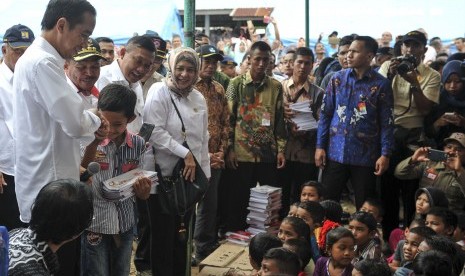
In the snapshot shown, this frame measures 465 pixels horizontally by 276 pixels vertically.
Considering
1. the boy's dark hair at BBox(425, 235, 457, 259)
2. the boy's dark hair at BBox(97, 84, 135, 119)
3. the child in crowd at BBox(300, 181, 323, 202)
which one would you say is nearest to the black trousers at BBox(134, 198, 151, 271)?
the child in crowd at BBox(300, 181, 323, 202)

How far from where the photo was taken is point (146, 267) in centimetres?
463

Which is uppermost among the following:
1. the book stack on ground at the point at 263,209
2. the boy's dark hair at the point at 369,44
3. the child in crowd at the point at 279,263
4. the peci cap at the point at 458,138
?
the boy's dark hair at the point at 369,44

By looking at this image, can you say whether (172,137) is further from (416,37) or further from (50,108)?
(416,37)

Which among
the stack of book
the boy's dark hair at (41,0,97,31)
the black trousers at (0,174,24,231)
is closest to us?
the boy's dark hair at (41,0,97,31)

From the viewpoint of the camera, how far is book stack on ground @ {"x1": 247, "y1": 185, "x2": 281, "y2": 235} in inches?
209

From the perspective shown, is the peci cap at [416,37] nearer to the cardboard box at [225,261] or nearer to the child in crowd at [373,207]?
the child in crowd at [373,207]

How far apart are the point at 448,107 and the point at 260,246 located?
2.46 m

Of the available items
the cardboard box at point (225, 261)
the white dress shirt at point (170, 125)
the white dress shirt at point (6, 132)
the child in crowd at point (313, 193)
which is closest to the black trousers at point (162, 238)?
the white dress shirt at point (170, 125)

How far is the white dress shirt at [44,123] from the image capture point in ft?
8.95

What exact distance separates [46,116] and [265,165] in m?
2.97

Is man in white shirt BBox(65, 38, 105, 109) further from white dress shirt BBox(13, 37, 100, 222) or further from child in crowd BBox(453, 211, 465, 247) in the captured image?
child in crowd BBox(453, 211, 465, 247)

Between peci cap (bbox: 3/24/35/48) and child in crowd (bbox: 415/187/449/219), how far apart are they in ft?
10.0

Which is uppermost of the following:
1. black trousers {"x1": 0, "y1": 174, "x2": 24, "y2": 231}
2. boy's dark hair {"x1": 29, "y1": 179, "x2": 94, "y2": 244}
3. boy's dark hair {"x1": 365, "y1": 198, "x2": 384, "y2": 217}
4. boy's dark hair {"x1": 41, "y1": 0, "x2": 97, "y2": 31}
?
boy's dark hair {"x1": 41, "y1": 0, "x2": 97, "y2": 31}

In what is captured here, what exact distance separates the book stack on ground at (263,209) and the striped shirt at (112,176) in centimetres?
193
